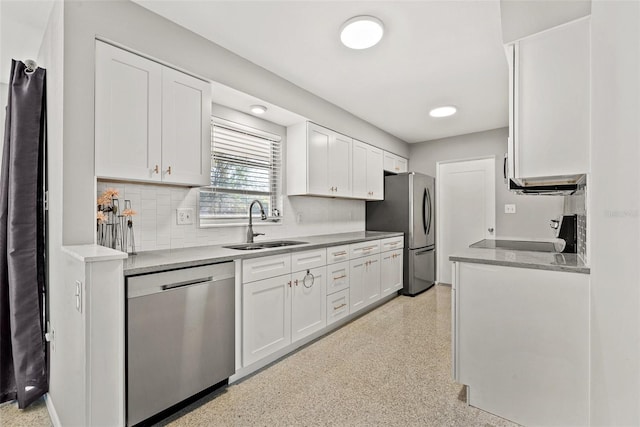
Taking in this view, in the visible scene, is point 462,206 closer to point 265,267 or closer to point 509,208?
point 509,208

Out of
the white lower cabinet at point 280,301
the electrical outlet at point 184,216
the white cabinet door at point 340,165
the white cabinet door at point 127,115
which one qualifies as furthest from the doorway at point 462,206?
the white cabinet door at point 127,115

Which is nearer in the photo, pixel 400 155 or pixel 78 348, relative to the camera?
pixel 78 348

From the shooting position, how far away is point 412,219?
4281 millimetres

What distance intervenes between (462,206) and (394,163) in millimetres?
1257

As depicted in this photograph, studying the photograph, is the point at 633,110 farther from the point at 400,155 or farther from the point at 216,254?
the point at 400,155

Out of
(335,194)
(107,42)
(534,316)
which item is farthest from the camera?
(335,194)

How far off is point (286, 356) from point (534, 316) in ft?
5.78

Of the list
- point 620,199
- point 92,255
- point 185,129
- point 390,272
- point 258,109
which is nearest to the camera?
point 620,199

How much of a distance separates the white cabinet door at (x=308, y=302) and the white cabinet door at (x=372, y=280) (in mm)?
773

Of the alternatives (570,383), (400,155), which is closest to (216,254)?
(570,383)

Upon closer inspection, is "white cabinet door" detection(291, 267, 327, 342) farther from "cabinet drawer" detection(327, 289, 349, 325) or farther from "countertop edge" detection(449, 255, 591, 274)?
"countertop edge" detection(449, 255, 591, 274)

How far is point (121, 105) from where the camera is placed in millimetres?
1823

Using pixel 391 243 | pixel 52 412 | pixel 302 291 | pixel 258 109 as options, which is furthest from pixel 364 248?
pixel 52 412

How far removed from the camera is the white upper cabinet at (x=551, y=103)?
1549 mm
